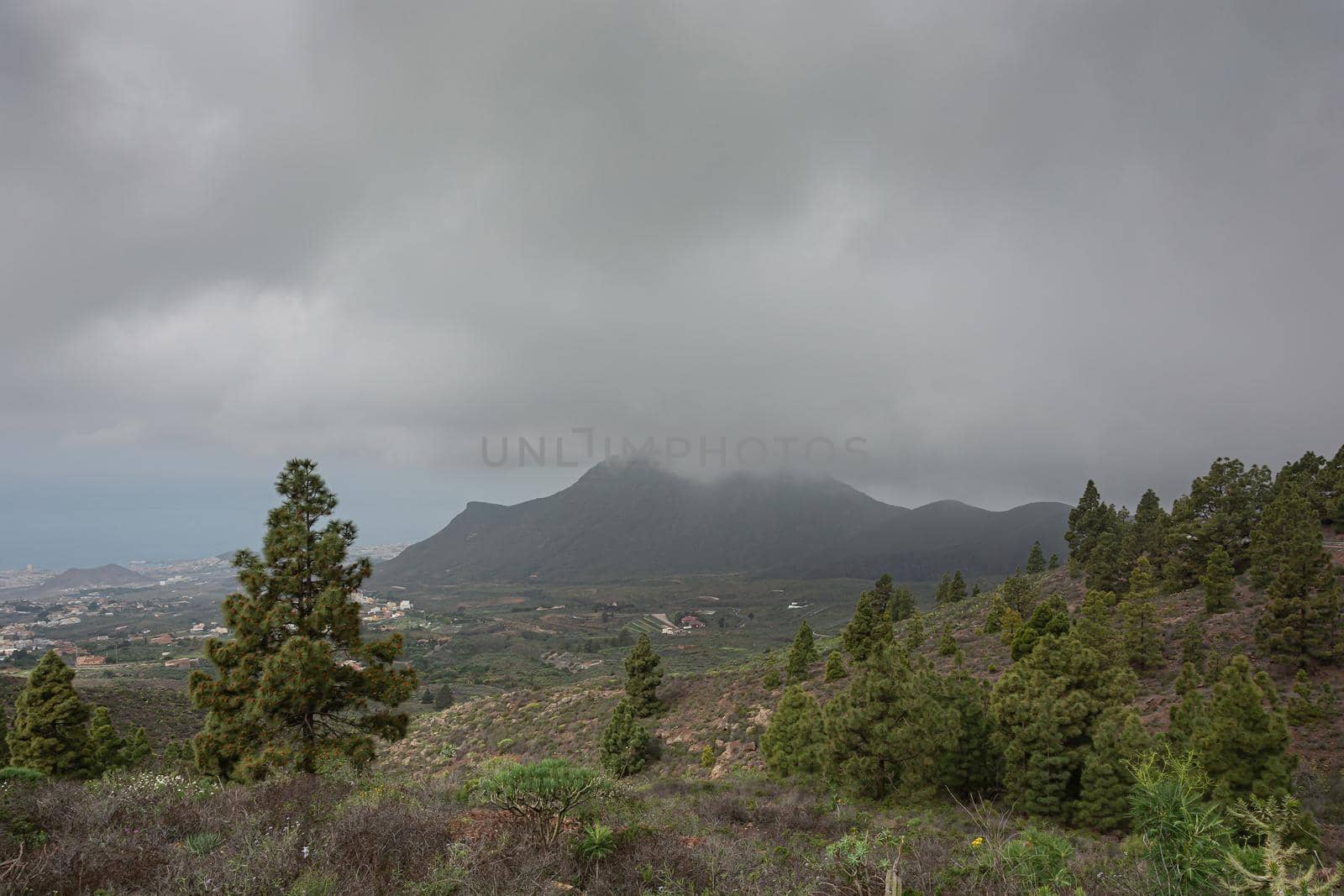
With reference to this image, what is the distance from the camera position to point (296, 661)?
12.1 meters

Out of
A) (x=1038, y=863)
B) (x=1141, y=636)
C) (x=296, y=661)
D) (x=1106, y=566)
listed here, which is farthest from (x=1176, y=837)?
(x=1106, y=566)

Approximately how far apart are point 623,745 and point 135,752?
85.2ft

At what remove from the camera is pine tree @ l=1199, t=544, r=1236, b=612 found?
27719mm

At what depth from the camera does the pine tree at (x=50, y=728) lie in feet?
65.7

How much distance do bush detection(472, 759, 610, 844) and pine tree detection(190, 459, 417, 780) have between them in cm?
697

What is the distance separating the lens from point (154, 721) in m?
44.2

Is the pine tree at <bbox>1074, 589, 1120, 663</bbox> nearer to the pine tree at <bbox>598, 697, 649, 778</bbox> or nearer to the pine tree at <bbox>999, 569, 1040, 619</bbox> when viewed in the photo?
the pine tree at <bbox>999, 569, 1040, 619</bbox>

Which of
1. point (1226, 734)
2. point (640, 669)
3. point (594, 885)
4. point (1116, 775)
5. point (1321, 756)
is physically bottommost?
point (640, 669)

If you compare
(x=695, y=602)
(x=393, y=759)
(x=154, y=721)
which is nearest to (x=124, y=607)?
(x=695, y=602)

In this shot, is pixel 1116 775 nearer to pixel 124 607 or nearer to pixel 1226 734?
pixel 1226 734

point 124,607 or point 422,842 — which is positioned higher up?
point 422,842

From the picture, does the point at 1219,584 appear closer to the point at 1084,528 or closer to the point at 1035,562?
the point at 1084,528

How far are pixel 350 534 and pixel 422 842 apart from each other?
9.46 meters

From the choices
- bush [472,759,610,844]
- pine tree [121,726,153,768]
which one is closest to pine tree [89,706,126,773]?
pine tree [121,726,153,768]
